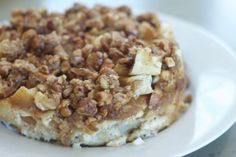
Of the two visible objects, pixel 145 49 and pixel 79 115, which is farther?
pixel 145 49

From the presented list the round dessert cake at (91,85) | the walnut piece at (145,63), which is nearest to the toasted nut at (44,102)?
the round dessert cake at (91,85)

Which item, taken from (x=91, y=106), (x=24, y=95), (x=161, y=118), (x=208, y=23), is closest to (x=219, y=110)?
(x=161, y=118)

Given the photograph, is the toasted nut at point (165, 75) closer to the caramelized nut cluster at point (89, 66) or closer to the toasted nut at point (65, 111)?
the caramelized nut cluster at point (89, 66)

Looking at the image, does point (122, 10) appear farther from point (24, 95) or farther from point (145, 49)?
point (24, 95)

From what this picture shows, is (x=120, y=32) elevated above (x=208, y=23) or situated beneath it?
situated beneath

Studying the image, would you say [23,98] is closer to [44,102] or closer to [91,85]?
[44,102]

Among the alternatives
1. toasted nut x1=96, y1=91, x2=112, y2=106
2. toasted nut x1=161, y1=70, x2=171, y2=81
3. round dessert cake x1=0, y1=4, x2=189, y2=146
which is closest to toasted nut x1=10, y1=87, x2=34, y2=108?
round dessert cake x1=0, y1=4, x2=189, y2=146

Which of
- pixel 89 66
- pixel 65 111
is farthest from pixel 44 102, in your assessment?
pixel 89 66

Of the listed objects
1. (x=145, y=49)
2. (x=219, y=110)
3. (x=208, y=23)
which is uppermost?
(x=208, y=23)
